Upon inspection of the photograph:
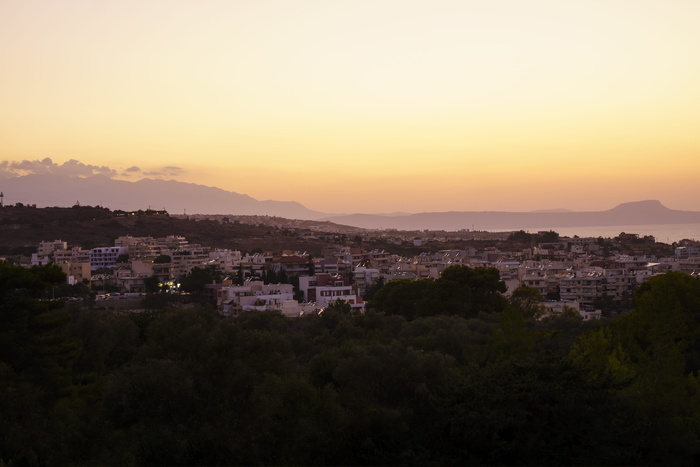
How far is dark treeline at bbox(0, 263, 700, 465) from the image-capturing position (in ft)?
35.6

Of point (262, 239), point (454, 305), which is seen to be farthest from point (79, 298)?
point (262, 239)

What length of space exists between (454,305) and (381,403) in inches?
637

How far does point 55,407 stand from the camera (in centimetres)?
1195

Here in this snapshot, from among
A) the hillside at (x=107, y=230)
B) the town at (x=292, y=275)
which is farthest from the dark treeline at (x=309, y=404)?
the hillside at (x=107, y=230)

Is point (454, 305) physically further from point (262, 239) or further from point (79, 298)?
point (262, 239)

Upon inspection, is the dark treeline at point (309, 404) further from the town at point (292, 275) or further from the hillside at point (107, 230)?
the hillside at point (107, 230)

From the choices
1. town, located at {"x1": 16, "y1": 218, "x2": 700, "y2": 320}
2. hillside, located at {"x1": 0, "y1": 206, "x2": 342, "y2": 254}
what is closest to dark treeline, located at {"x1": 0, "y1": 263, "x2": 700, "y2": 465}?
town, located at {"x1": 16, "y1": 218, "x2": 700, "y2": 320}

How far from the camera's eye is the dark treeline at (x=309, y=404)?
10852mm

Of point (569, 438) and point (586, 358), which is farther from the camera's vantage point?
point (586, 358)

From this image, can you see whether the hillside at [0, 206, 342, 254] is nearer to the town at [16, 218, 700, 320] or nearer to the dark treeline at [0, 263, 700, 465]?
the town at [16, 218, 700, 320]

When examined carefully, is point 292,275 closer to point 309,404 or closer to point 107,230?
point 107,230

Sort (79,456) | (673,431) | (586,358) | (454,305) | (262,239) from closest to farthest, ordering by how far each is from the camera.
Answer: (79,456), (673,431), (586,358), (454,305), (262,239)

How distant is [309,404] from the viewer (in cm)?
1175

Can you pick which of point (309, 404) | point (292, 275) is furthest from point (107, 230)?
point (309, 404)
